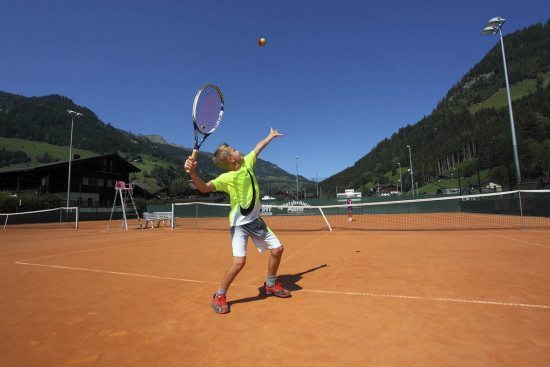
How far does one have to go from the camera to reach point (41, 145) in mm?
127812

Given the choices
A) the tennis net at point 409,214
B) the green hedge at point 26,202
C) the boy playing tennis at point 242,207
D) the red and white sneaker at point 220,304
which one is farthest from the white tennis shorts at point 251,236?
the green hedge at point 26,202

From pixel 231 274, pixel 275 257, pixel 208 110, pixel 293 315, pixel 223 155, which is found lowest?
pixel 293 315

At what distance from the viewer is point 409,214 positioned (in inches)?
1167

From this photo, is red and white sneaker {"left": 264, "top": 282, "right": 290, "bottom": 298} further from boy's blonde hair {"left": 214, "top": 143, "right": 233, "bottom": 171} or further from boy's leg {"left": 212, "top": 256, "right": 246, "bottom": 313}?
boy's blonde hair {"left": 214, "top": 143, "right": 233, "bottom": 171}

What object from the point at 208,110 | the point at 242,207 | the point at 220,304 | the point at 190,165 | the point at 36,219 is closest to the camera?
the point at 190,165

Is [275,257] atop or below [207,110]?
below

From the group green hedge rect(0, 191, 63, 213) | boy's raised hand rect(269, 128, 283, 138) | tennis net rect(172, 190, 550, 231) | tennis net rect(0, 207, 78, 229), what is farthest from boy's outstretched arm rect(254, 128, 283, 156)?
green hedge rect(0, 191, 63, 213)

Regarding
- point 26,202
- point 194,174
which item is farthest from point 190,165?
point 26,202

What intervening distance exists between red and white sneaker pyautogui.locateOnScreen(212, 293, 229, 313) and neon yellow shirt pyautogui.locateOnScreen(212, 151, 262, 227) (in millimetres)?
869

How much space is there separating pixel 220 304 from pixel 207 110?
2941mm

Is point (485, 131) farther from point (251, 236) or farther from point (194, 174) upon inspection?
point (194, 174)

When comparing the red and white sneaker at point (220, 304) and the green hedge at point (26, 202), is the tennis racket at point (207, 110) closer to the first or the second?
the red and white sneaker at point (220, 304)

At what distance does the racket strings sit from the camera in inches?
198

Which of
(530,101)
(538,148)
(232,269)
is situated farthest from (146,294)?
(530,101)
